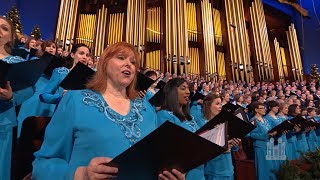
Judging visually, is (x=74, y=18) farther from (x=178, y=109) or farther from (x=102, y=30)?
(x=178, y=109)

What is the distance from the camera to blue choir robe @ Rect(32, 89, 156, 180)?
1.19 meters

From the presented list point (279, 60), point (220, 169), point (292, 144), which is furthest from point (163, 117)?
point (279, 60)

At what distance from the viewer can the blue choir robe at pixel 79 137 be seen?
46.8 inches

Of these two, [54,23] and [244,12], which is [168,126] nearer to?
[54,23]

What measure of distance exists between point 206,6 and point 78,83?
10346 mm

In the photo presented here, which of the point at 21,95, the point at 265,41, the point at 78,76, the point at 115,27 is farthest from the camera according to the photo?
the point at 265,41

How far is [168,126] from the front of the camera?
100cm

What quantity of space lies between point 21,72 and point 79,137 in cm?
81

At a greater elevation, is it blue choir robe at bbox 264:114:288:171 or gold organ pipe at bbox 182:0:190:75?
gold organ pipe at bbox 182:0:190:75

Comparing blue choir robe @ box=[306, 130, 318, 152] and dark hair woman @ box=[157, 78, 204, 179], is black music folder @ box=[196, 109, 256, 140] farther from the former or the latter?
blue choir robe @ box=[306, 130, 318, 152]

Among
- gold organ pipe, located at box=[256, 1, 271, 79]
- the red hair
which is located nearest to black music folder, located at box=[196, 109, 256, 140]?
the red hair

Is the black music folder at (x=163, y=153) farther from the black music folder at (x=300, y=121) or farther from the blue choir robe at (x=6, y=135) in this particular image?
the black music folder at (x=300, y=121)

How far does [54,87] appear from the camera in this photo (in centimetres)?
291

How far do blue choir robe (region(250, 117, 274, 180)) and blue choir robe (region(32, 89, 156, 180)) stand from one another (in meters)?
3.46
